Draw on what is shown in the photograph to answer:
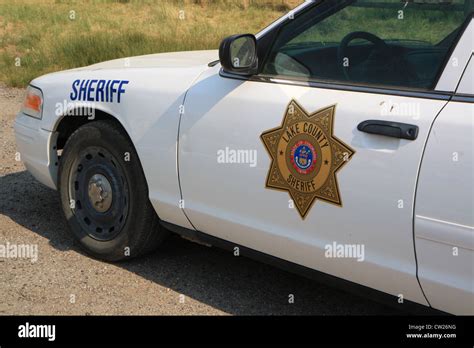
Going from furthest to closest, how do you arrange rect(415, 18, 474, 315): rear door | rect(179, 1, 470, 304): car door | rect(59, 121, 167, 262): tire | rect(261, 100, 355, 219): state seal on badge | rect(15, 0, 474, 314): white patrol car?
rect(59, 121, 167, 262): tire → rect(261, 100, 355, 219): state seal on badge → rect(179, 1, 470, 304): car door → rect(15, 0, 474, 314): white patrol car → rect(415, 18, 474, 315): rear door

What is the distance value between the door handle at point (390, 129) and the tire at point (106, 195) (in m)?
1.54

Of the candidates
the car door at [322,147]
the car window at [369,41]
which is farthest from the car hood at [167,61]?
the car window at [369,41]

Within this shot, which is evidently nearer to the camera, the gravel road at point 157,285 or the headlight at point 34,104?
the gravel road at point 157,285

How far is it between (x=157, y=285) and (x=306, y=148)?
4.85ft

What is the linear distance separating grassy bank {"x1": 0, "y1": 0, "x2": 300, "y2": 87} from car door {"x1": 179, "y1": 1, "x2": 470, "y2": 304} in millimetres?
7614

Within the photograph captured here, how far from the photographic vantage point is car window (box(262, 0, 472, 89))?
3.05m

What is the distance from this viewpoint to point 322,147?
3025mm

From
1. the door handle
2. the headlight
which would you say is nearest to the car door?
the door handle

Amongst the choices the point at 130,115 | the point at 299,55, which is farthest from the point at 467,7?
the point at 130,115

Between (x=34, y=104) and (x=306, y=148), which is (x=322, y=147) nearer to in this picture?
(x=306, y=148)

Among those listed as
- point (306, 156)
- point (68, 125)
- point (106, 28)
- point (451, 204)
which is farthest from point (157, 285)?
point (106, 28)

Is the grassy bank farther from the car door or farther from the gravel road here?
the car door

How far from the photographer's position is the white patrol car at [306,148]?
108 inches

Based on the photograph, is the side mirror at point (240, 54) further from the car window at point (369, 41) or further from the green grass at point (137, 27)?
the green grass at point (137, 27)
